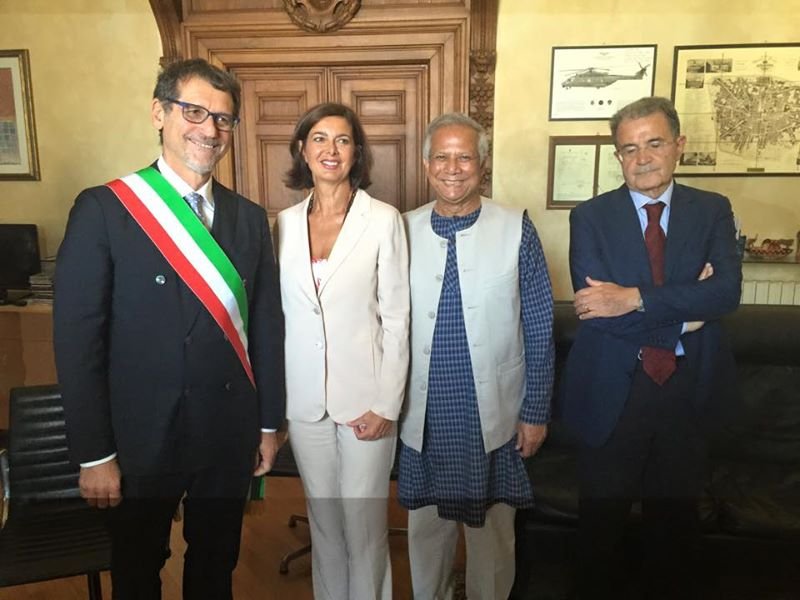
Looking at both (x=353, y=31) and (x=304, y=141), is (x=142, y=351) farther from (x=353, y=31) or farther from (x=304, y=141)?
(x=353, y=31)

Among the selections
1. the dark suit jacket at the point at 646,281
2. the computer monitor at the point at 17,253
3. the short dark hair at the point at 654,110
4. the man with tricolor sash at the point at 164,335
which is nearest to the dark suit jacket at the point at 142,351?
the man with tricolor sash at the point at 164,335

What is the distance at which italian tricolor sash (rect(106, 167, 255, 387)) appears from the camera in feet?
4.34

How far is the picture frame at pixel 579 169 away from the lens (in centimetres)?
300

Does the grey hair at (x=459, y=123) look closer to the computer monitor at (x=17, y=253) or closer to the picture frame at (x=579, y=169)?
the picture frame at (x=579, y=169)

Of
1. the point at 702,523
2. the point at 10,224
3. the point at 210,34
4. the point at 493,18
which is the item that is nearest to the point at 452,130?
the point at 702,523

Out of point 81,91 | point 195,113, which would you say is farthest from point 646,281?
point 81,91

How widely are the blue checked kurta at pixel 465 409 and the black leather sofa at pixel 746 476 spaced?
0.38 metres

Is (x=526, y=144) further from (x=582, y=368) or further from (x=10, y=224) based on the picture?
(x=10, y=224)

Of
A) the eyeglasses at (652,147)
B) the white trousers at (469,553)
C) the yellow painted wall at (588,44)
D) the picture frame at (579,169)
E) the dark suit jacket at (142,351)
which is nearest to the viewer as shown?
the dark suit jacket at (142,351)

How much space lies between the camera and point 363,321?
1590 millimetres

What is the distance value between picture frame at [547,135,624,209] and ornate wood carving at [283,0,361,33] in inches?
44.8

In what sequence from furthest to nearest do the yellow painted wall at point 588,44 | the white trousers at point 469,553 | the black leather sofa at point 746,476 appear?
the yellow painted wall at point 588,44 → the black leather sofa at point 746,476 → the white trousers at point 469,553

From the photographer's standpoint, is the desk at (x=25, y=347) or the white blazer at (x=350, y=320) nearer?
the white blazer at (x=350, y=320)

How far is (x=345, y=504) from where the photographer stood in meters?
1.65
